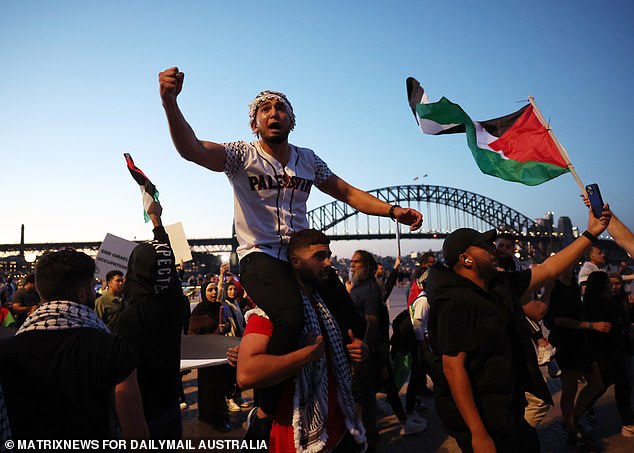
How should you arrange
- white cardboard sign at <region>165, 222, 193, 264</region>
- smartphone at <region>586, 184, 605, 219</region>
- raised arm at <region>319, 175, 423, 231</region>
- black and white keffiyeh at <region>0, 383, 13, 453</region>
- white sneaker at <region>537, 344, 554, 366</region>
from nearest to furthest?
black and white keffiyeh at <region>0, 383, 13, 453</region> < raised arm at <region>319, 175, 423, 231</region> < smartphone at <region>586, 184, 605, 219</region> < white sneaker at <region>537, 344, 554, 366</region> < white cardboard sign at <region>165, 222, 193, 264</region>

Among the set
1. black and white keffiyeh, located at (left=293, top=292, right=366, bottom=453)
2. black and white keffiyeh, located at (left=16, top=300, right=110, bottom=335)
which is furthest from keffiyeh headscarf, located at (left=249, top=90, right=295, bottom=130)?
black and white keffiyeh, located at (left=16, top=300, right=110, bottom=335)

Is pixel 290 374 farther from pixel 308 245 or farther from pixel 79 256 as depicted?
pixel 79 256

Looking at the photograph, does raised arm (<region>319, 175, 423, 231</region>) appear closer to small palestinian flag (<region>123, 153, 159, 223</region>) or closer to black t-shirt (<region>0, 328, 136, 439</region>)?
small palestinian flag (<region>123, 153, 159, 223</region>)

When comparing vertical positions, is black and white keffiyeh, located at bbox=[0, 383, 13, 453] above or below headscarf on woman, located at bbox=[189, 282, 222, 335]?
above

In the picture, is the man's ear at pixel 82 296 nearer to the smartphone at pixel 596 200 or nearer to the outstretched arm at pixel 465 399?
the outstretched arm at pixel 465 399

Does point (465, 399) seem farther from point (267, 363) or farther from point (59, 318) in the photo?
point (59, 318)

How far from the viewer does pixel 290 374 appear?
2.05 metres

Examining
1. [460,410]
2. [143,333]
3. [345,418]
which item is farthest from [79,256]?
[460,410]

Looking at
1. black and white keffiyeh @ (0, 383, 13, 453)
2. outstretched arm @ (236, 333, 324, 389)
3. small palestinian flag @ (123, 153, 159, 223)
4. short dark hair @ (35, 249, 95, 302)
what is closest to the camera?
black and white keffiyeh @ (0, 383, 13, 453)

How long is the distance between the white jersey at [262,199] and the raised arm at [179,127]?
0.48 ft

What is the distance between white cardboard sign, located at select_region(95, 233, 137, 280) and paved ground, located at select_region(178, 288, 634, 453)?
231 cm

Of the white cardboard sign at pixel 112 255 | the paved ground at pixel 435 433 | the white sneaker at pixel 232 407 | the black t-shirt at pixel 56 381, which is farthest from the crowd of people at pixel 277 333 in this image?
the white cardboard sign at pixel 112 255

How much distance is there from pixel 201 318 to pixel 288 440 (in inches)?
185

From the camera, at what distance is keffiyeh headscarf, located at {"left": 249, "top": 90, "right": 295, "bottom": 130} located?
2.51 meters
